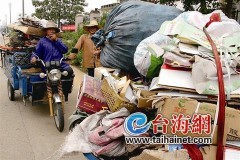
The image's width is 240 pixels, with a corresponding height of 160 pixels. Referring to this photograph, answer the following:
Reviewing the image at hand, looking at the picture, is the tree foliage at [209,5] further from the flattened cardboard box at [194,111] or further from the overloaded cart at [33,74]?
the flattened cardboard box at [194,111]

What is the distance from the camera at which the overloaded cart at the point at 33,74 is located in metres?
4.85

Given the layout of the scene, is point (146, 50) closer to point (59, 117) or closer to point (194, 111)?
point (194, 111)

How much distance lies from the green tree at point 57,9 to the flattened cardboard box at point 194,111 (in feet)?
85.4

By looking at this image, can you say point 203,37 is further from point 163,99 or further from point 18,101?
point 18,101

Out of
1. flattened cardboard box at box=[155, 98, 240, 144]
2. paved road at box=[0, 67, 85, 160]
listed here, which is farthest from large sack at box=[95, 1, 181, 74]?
paved road at box=[0, 67, 85, 160]

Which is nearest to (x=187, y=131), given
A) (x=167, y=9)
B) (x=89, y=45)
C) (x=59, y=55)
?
(x=167, y=9)

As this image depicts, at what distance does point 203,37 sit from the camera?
2145 millimetres

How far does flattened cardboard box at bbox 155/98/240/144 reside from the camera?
6.01 ft

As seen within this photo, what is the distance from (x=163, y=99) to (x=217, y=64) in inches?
14.6

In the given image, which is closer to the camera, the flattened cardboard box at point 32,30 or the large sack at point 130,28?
the large sack at point 130,28

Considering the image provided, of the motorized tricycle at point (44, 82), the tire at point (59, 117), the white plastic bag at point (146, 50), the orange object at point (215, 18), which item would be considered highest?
the orange object at point (215, 18)

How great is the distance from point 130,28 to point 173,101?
1006 mm

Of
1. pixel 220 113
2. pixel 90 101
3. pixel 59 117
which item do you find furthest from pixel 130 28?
pixel 59 117

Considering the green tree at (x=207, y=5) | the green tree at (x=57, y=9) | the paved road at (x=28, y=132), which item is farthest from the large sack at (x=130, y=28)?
the green tree at (x=57, y=9)
